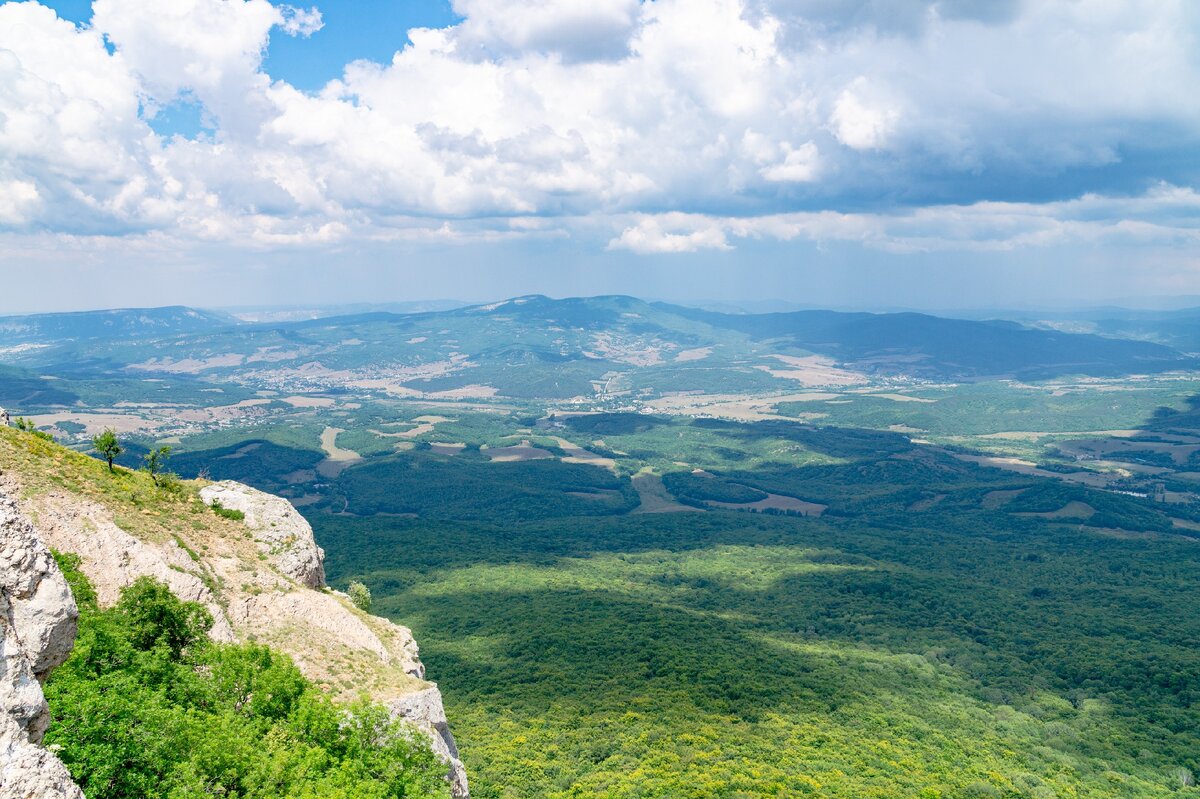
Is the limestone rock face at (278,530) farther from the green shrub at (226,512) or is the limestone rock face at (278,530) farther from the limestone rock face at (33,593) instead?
the limestone rock face at (33,593)

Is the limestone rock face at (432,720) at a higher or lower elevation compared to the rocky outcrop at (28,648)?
lower

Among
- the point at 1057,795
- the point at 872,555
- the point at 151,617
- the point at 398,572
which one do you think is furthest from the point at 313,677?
the point at 872,555

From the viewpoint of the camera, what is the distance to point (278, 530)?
208 ft

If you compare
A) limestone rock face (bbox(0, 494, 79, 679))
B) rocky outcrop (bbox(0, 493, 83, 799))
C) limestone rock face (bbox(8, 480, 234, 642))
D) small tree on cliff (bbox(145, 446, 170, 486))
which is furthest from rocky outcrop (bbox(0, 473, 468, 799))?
rocky outcrop (bbox(0, 493, 83, 799))

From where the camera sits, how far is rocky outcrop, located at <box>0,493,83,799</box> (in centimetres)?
2080

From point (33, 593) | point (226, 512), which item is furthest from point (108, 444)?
point (33, 593)

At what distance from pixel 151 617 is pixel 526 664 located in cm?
6695

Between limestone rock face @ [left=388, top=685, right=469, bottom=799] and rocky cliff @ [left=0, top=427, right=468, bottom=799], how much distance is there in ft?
0.27

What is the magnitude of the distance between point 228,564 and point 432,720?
20.9 m

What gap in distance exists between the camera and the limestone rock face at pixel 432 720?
143ft

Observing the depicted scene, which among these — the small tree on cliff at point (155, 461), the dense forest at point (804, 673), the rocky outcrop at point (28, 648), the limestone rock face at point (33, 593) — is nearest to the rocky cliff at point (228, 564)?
the small tree on cliff at point (155, 461)

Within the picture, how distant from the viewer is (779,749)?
75375 mm

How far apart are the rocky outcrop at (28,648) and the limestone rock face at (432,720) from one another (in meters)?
21.8

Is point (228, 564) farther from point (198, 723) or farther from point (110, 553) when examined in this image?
point (198, 723)
